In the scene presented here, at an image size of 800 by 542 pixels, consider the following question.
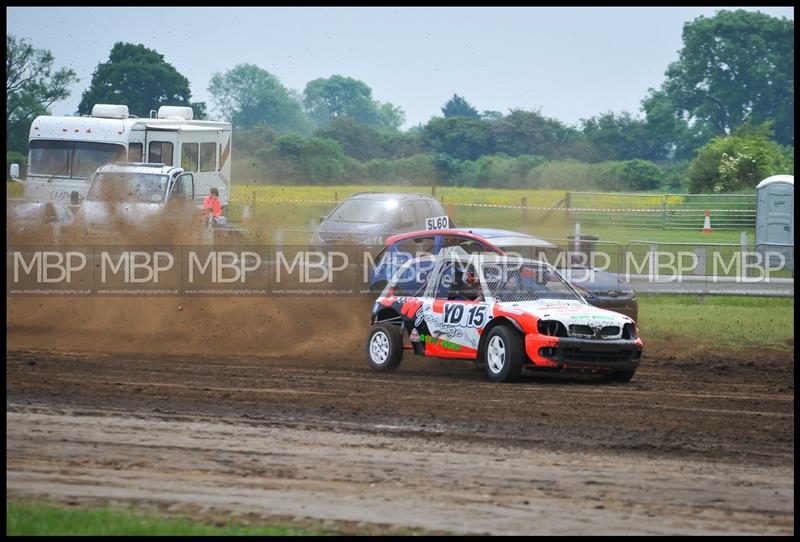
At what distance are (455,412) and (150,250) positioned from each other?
1130 cm

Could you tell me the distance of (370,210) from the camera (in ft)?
78.1

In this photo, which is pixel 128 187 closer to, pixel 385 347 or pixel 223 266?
pixel 223 266

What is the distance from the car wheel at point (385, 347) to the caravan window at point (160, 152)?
14564 millimetres

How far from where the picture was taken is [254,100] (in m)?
89.2

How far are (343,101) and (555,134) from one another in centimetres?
4888

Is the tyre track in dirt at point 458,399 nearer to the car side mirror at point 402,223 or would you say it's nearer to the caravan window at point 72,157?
the car side mirror at point 402,223

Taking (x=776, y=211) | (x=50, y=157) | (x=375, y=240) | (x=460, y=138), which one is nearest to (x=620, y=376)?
(x=375, y=240)

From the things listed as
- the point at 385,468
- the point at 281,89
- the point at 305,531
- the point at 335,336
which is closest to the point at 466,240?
the point at 335,336

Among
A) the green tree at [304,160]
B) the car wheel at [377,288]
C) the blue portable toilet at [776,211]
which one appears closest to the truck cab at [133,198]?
the car wheel at [377,288]

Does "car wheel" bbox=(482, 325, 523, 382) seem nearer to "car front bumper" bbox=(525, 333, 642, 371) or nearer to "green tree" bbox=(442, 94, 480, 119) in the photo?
"car front bumper" bbox=(525, 333, 642, 371)

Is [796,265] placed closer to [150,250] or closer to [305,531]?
[150,250]

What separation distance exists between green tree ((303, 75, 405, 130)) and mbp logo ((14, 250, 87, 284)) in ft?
270

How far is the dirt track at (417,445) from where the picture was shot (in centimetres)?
849

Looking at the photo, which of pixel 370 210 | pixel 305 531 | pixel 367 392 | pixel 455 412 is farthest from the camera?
pixel 370 210
